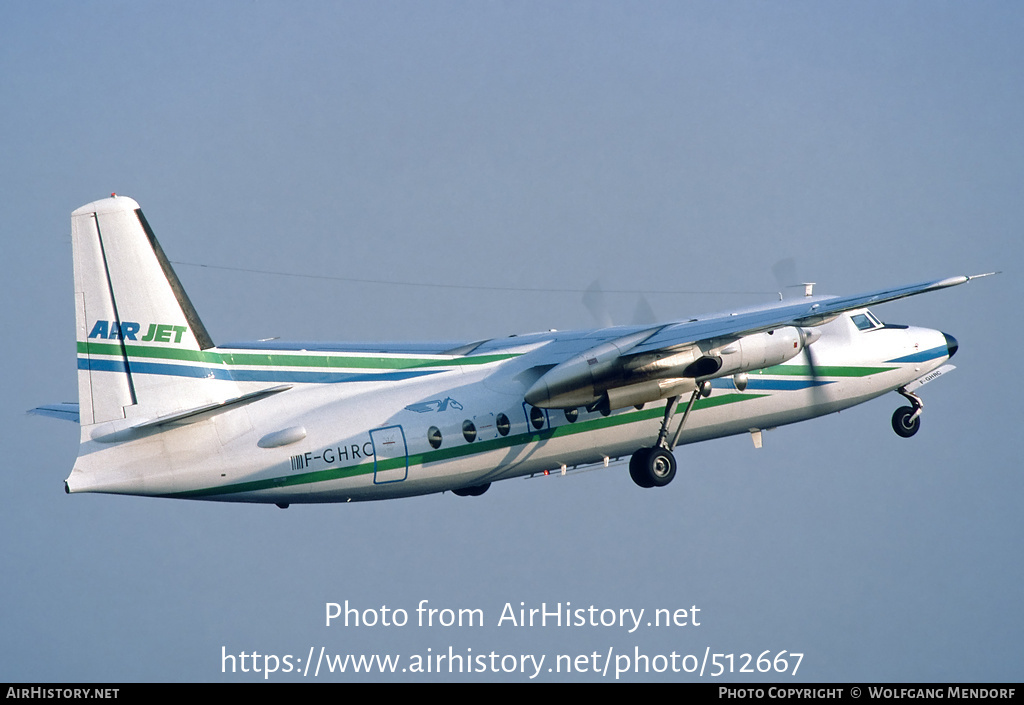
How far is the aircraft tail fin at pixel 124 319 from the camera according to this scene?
57.9 ft

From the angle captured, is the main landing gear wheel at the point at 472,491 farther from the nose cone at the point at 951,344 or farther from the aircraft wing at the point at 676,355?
the nose cone at the point at 951,344

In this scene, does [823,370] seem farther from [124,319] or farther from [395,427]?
[124,319]

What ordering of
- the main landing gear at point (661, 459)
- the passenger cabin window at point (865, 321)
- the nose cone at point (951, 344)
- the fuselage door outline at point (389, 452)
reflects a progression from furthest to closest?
the nose cone at point (951, 344), the passenger cabin window at point (865, 321), the main landing gear at point (661, 459), the fuselage door outline at point (389, 452)

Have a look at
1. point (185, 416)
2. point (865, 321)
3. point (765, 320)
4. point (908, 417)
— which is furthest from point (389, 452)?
point (908, 417)

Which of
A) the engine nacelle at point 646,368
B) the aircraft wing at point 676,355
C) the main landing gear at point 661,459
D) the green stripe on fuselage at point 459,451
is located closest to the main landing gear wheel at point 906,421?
the green stripe on fuselage at point 459,451

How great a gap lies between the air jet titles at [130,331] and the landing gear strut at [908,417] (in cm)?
1414

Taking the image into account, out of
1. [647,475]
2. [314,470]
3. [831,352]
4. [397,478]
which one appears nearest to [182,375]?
[314,470]

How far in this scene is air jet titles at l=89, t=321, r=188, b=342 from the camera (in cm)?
1772

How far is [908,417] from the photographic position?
25234mm

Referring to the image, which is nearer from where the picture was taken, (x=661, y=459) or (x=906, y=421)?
(x=661, y=459)

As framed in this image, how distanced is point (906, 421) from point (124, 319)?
15.2 meters

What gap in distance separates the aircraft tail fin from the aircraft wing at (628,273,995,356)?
22.7 ft
